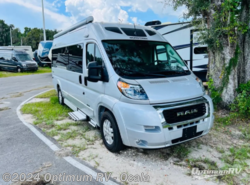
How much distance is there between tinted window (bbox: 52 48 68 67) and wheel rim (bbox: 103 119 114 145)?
3015mm

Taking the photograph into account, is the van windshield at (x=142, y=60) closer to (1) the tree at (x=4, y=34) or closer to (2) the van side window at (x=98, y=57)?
(2) the van side window at (x=98, y=57)

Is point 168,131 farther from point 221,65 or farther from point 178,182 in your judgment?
point 221,65

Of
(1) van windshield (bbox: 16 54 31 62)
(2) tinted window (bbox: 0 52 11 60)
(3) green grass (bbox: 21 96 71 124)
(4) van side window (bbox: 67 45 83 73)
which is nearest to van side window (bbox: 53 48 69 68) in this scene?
(4) van side window (bbox: 67 45 83 73)

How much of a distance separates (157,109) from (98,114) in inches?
57.6

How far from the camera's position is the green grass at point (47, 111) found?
20.0 ft

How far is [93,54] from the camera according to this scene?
4.39 m

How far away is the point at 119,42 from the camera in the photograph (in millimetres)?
4227

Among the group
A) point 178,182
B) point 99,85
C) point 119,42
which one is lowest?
point 178,182

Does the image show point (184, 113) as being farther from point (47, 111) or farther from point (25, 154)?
point (47, 111)

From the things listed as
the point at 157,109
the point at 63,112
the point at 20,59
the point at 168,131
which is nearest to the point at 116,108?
the point at 157,109

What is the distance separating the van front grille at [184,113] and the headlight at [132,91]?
44cm

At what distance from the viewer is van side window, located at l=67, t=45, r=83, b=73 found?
5042mm

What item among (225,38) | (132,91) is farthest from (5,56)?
(132,91)

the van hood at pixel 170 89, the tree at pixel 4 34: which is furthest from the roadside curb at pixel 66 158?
the tree at pixel 4 34
